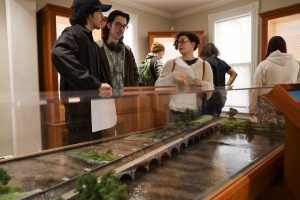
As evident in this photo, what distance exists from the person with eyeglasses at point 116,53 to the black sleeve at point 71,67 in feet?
1.11

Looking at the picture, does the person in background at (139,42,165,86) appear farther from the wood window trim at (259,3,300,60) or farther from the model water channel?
the wood window trim at (259,3,300,60)

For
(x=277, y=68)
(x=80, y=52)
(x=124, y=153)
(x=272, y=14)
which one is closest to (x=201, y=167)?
(x=124, y=153)

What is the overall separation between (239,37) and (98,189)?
494cm

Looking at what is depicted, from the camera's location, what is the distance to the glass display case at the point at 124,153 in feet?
2.31

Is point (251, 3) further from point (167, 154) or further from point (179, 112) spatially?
point (167, 154)

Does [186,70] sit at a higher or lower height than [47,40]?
lower

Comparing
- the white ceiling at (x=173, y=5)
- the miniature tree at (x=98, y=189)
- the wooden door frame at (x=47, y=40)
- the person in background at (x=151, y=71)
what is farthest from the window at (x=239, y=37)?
the miniature tree at (x=98, y=189)

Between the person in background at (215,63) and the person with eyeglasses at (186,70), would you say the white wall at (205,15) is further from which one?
the person with eyeglasses at (186,70)

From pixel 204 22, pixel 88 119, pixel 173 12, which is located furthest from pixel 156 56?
pixel 173 12

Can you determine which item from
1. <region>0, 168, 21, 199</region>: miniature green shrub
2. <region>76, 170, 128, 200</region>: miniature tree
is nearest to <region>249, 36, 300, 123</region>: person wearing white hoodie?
<region>76, 170, 128, 200</region>: miniature tree

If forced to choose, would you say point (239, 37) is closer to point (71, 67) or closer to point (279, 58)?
point (279, 58)

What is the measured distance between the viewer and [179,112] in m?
1.35

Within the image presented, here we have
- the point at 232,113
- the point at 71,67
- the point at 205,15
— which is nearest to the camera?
the point at 71,67

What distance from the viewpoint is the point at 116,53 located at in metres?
1.92
